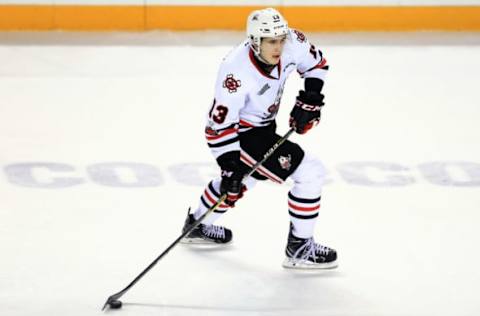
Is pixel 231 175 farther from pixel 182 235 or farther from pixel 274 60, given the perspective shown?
pixel 274 60

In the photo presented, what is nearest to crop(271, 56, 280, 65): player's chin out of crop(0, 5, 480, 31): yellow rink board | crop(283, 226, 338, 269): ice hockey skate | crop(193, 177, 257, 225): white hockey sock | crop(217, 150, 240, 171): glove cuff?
crop(217, 150, 240, 171): glove cuff

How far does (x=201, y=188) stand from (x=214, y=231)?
2.22ft

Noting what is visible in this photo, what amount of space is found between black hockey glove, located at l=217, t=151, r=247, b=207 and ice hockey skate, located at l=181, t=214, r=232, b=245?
52 centimetres

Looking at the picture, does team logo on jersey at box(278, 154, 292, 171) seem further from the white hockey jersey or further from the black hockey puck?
the black hockey puck

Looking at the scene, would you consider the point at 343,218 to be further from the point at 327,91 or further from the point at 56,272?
the point at 327,91

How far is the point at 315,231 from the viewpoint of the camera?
16.4ft

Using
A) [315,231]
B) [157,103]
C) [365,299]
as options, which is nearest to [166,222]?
[315,231]

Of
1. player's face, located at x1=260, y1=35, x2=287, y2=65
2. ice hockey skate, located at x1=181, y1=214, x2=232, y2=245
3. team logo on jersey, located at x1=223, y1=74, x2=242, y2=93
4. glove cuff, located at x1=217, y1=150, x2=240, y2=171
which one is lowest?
ice hockey skate, located at x1=181, y1=214, x2=232, y2=245

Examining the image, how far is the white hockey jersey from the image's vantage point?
4.31m

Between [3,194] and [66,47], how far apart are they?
113 inches

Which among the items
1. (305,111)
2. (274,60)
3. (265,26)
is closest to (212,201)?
(305,111)

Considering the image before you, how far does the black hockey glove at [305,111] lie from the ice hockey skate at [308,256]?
0.46 metres

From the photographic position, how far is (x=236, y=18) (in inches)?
338

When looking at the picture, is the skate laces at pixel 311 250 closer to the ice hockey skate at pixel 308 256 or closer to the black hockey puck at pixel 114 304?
the ice hockey skate at pixel 308 256
